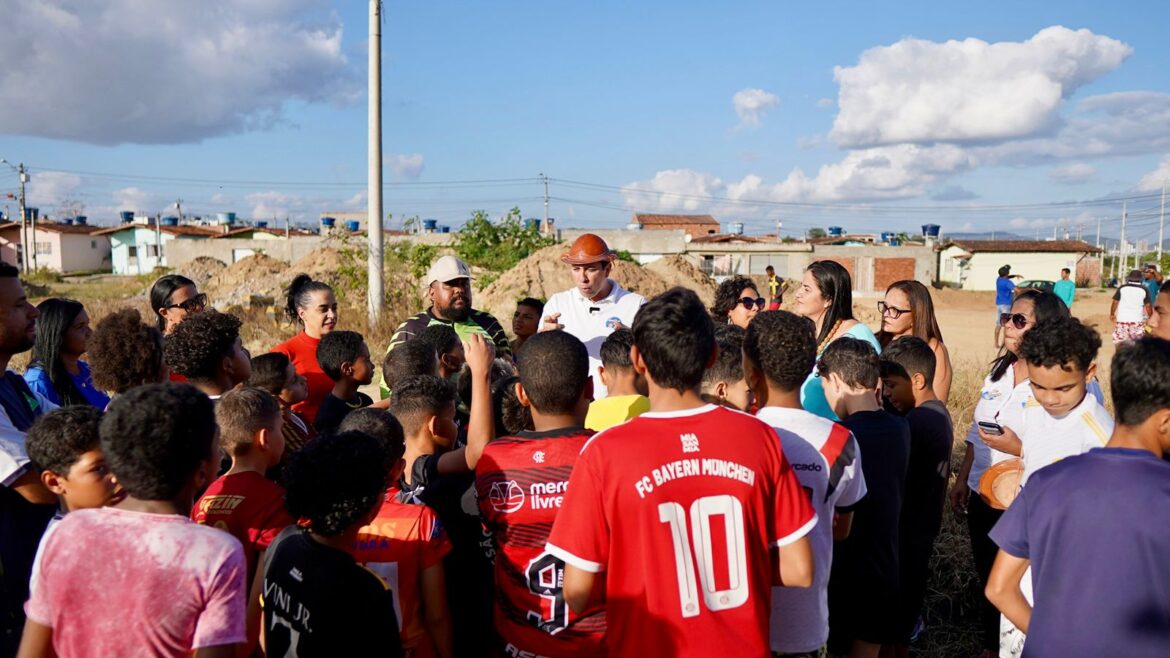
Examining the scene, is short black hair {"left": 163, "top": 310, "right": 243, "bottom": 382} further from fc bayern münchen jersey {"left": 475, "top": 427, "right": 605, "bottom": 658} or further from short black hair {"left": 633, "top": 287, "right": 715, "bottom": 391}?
short black hair {"left": 633, "top": 287, "right": 715, "bottom": 391}

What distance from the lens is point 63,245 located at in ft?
199

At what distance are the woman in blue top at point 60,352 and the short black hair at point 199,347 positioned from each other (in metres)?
0.51

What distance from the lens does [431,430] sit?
10.6ft

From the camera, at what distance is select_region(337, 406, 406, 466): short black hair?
9.16 feet

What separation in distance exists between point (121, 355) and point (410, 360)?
1.36 m

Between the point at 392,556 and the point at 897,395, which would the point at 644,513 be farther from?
the point at 897,395

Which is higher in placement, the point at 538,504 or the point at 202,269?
the point at 202,269

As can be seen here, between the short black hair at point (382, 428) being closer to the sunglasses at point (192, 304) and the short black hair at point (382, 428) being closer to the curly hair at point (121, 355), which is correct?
the curly hair at point (121, 355)

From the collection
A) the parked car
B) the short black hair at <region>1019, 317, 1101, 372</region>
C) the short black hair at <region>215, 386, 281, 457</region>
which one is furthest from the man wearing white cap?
the parked car

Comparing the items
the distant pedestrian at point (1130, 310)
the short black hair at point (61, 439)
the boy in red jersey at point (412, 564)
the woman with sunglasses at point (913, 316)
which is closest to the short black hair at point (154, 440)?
the short black hair at point (61, 439)

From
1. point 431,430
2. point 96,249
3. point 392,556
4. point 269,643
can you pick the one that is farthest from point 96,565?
point 96,249

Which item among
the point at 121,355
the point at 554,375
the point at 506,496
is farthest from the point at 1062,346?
the point at 121,355

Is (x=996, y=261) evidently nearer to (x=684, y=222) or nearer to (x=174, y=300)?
(x=684, y=222)

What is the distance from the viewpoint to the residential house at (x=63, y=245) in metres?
59.6
